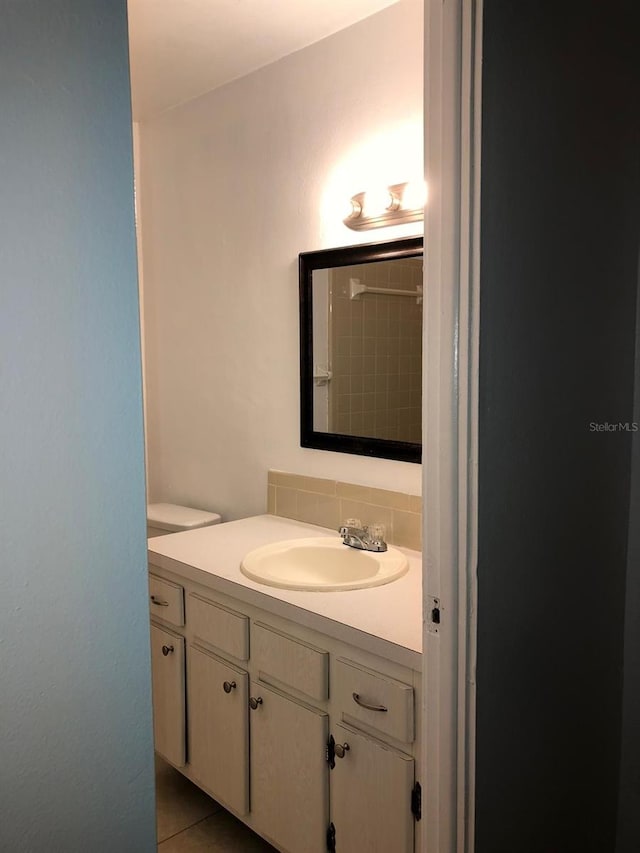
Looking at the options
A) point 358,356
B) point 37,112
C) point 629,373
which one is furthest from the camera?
point 358,356

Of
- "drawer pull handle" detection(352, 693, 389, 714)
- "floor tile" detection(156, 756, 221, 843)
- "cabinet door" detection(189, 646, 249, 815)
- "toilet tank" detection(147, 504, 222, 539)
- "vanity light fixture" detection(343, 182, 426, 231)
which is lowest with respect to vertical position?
"floor tile" detection(156, 756, 221, 843)

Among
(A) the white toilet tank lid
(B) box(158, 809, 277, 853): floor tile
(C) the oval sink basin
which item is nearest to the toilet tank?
(A) the white toilet tank lid

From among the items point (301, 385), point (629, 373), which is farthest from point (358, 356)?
point (629, 373)

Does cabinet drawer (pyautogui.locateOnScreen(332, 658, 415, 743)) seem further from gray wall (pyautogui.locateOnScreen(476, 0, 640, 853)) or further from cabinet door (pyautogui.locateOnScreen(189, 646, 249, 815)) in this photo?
cabinet door (pyautogui.locateOnScreen(189, 646, 249, 815))

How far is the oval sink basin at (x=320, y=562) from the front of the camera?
1945mm

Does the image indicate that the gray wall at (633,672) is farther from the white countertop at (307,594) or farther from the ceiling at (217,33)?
the ceiling at (217,33)

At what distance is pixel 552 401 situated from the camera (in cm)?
137

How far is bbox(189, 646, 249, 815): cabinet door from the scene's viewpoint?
1.87 meters

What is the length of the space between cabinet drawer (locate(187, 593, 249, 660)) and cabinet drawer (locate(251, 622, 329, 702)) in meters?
0.04

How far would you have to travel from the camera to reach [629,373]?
1.64 m

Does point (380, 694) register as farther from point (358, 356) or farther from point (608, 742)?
point (358, 356)

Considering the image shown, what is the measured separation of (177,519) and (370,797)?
1.41 metres

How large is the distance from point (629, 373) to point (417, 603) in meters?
0.75

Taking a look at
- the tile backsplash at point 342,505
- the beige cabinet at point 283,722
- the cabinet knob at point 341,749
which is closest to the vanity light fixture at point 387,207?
the tile backsplash at point 342,505
